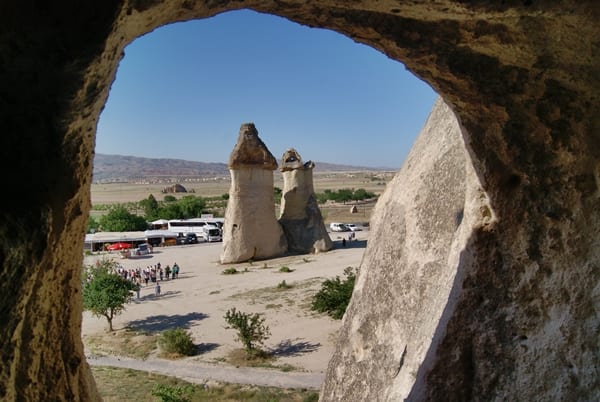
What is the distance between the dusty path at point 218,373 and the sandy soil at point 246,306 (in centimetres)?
30

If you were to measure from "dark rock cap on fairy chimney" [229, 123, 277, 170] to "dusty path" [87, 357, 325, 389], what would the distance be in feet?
29.3

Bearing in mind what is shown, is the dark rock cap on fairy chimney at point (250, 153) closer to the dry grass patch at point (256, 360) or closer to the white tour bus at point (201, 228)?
the dry grass patch at point (256, 360)

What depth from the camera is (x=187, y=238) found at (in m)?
25.0

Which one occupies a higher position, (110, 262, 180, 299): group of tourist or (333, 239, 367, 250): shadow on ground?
(333, 239, 367, 250): shadow on ground

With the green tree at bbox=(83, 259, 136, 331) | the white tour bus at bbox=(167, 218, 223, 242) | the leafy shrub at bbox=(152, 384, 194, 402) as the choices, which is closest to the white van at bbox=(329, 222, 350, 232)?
the white tour bus at bbox=(167, 218, 223, 242)

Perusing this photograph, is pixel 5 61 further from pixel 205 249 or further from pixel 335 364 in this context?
pixel 205 249

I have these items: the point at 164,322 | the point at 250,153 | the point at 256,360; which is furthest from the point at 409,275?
the point at 250,153

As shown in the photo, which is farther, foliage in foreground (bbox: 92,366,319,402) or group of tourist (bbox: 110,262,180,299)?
group of tourist (bbox: 110,262,180,299)

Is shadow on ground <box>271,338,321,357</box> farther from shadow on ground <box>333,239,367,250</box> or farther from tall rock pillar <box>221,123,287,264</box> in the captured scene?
shadow on ground <box>333,239,367,250</box>

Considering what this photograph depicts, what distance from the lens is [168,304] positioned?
43.0 feet

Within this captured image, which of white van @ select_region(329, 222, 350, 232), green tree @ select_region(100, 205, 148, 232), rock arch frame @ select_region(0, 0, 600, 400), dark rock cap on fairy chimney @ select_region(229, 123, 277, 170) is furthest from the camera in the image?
green tree @ select_region(100, 205, 148, 232)

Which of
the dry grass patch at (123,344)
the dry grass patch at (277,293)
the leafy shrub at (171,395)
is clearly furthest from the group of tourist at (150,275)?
the leafy shrub at (171,395)

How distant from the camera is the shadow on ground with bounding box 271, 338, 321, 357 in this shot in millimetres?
9195

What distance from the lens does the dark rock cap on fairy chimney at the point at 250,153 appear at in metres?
17.1
